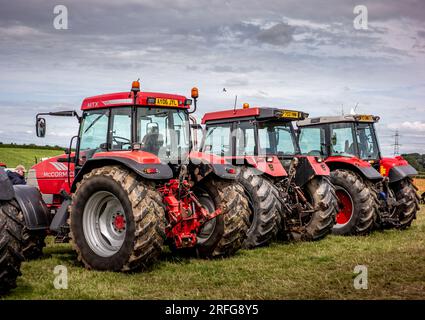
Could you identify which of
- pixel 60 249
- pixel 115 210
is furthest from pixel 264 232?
pixel 60 249

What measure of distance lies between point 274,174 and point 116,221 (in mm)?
3596

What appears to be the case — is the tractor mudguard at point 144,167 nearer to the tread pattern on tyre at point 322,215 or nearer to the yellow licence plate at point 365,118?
the tread pattern on tyre at point 322,215

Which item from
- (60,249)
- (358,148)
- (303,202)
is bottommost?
(60,249)

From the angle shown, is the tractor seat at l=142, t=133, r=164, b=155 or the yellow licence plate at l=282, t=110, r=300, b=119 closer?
the tractor seat at l=142, t=133, r=164, b=155

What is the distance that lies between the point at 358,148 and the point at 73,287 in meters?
8.31

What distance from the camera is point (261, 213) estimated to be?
9.48 m

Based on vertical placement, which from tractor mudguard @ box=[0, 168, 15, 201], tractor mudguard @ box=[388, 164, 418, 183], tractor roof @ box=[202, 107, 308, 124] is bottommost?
tractor mudguard @ box=[388, 164, 418, 183]

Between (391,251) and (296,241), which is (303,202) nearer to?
(296,241)

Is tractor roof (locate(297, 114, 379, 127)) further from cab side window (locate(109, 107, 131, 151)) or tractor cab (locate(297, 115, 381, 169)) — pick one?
cab side window (locate(109, 107, 131, 151))

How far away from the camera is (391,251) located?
948 centimetres

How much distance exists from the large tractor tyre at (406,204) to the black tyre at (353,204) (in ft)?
3.56

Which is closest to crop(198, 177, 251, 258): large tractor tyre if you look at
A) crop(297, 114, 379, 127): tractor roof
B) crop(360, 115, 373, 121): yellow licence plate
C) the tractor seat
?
the tractor seat

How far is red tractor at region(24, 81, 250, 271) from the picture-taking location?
7.15m

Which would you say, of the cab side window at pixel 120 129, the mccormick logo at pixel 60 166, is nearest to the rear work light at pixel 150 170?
the cab side window at pixel 120 129
